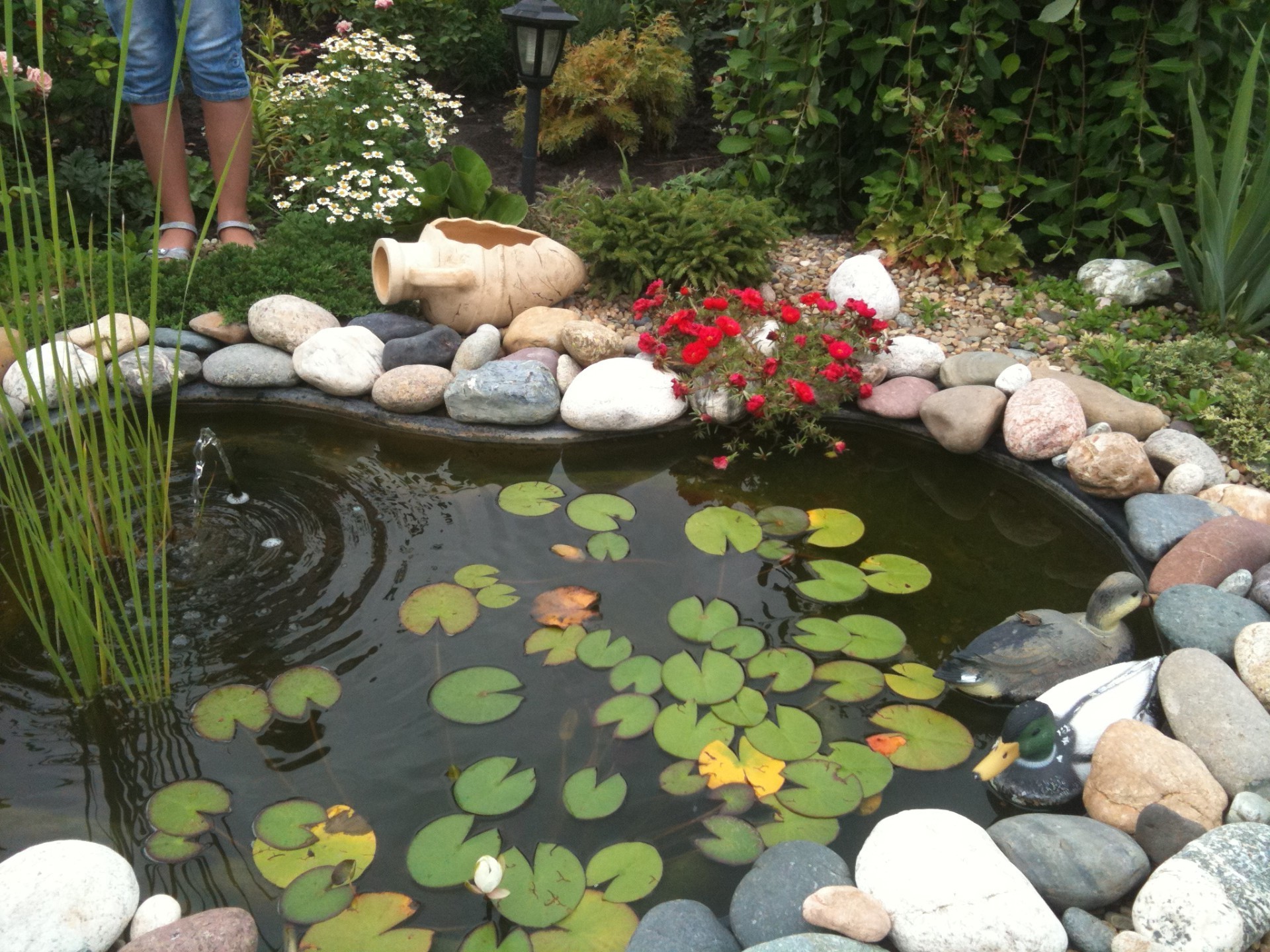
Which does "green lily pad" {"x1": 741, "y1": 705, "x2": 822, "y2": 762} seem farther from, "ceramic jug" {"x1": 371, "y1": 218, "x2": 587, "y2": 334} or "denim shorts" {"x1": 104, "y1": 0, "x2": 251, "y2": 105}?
"denim shorts" {"x1": 104, "y1": 0, "x2": 251, "y2": 105}

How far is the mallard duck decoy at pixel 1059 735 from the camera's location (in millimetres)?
2072

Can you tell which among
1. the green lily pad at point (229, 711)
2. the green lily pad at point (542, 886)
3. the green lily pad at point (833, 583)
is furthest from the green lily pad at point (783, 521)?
the green lily pad at point (229, 711)

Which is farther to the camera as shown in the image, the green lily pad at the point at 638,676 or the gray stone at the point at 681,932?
the green lily pad at the point at 638,676

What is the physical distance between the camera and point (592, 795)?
207cm

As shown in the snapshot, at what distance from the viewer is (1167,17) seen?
3814 mm

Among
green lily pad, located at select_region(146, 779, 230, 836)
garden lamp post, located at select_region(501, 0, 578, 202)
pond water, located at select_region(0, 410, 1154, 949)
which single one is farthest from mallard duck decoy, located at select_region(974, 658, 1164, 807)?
garden lamp post, located at select_region(501, 0, 578, 202)

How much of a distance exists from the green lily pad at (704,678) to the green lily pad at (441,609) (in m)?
0.52

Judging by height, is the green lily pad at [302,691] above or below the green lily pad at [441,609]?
below

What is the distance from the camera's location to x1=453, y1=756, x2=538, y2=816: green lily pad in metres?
2.04

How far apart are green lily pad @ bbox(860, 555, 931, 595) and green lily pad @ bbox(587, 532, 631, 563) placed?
65cm

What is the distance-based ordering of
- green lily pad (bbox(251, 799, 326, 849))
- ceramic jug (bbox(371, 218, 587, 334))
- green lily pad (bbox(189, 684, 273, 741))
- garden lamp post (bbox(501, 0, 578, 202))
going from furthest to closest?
garden lamp post (bbox(501, 0, 578, 202)) → ceramic jug (bbox(371, 218, 587, 334)) → green lily pad (bbox(189, 684, 273, 741)) → green lily pad (bbox(251, 799, 326, 849))

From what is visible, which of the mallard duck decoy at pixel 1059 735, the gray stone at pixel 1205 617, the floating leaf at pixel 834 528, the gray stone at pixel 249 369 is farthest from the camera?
the gray stone at pixel 249 369

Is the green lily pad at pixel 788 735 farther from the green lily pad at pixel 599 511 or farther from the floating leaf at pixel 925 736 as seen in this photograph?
the green lily pad at pixel 599 511

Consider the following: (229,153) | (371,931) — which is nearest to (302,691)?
(371,931)
